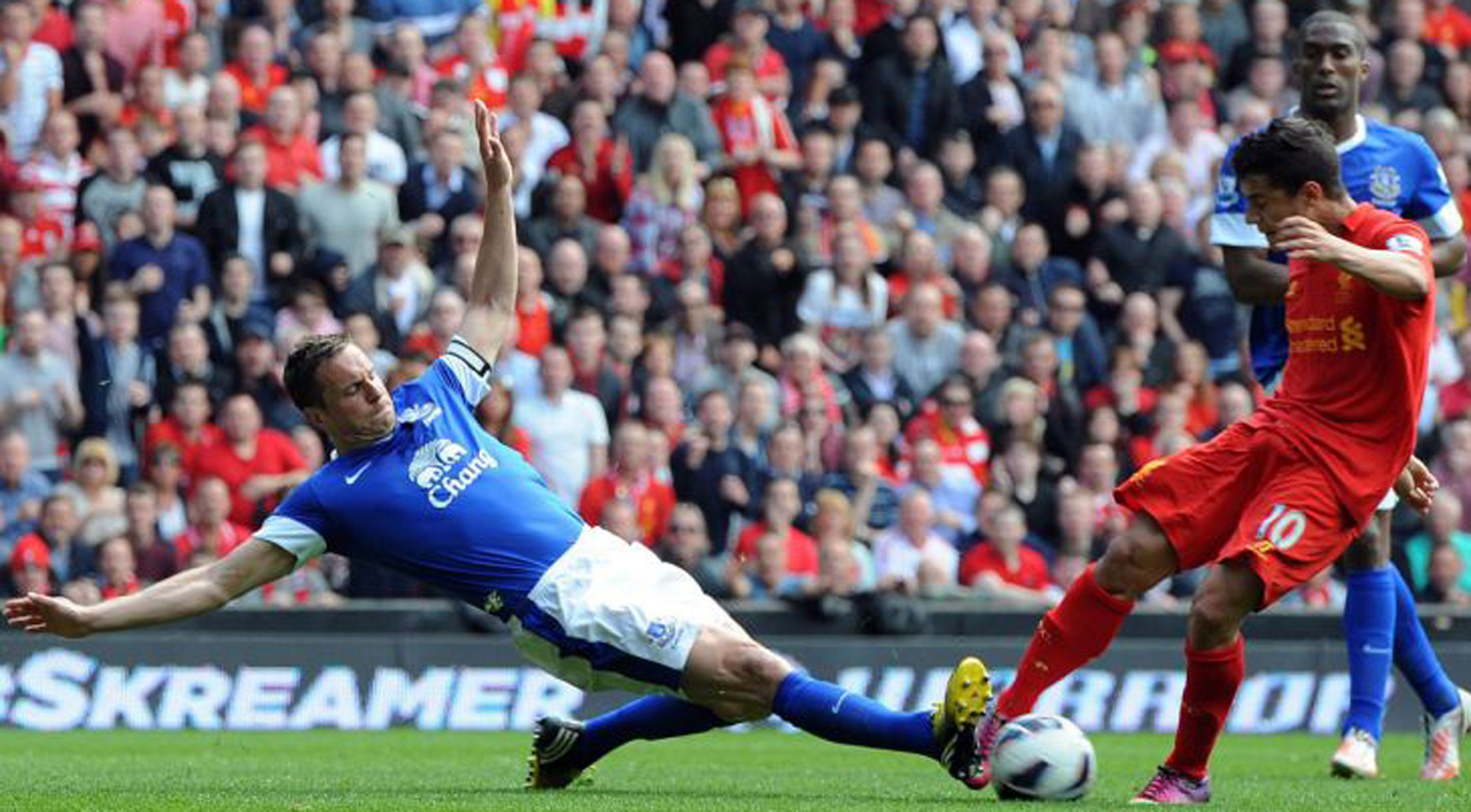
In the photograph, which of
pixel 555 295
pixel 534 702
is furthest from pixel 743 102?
pixel 534 702

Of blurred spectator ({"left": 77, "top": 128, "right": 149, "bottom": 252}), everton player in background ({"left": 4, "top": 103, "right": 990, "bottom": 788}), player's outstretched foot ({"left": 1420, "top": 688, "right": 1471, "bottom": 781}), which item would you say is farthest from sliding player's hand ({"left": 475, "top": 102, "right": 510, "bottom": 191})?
blurred spectator ({"left": 77, "top": 128, "right": 149, "bottom": 252})

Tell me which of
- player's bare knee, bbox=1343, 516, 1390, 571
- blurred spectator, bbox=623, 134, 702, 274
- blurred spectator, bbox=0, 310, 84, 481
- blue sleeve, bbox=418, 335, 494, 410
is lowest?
blurred spectator, bbox=0, 310, 84, 481

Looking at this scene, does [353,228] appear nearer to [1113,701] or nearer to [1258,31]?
[1113,701]

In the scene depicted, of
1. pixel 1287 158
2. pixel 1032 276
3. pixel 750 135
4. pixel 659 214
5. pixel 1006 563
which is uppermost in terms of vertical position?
pixel 1287 158

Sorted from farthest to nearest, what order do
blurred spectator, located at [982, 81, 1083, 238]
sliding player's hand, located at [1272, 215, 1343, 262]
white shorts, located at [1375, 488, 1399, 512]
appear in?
blurred spectator, located at [982, 81, 1083, 238] → white shorts, located at [1375, 488, 1399, 512] → sliding player's hand, located at [1272, 215, 1343, 262]

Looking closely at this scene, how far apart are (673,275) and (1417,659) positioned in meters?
Result: 8.31

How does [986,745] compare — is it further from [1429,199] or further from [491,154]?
[1429,199]

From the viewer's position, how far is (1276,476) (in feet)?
28.3

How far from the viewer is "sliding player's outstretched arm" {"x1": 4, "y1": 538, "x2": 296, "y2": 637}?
27.3 feet

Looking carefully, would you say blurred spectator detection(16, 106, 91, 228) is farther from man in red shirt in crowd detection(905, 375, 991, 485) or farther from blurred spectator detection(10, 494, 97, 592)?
man in red shirt in crowd detection(905, 375, 991, 485)

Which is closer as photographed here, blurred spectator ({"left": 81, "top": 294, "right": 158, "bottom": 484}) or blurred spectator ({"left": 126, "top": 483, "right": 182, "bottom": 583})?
blurred spectator ({"left": 126, "top": 483, "right": 182, "bottom": 583})

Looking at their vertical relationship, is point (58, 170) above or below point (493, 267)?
below

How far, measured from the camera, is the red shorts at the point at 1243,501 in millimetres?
8453

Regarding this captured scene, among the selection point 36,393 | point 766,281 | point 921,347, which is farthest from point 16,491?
point 921,347
